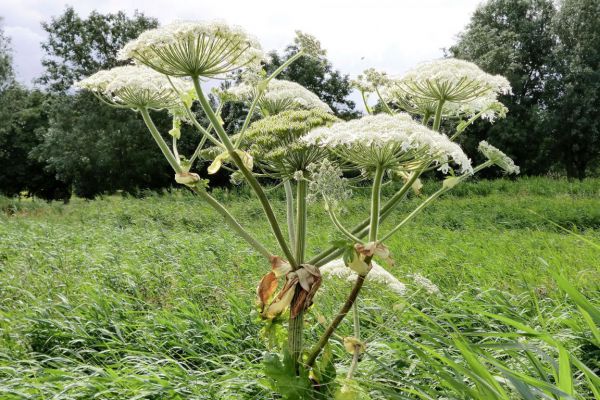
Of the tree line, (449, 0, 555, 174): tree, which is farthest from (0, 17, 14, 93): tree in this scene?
(449, 0, 555, 174): tree

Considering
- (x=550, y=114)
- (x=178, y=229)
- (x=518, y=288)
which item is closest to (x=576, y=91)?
(x=550, y=114)

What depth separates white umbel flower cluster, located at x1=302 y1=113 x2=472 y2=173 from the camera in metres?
1.79

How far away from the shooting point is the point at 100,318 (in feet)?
14.9

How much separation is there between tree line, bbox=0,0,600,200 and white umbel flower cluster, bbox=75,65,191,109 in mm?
23619

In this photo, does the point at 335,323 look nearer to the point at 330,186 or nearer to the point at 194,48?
the point at 330,186

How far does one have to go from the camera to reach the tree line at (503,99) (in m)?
26.7

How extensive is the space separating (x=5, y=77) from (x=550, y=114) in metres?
27.4

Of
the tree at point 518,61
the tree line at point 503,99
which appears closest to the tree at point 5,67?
the tree line at point 503,99

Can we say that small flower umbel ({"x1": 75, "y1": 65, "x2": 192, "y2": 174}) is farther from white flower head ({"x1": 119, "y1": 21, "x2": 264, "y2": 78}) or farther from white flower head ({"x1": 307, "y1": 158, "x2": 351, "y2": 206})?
white flower head ({"x1": 307, "y1": 158, "x2": 351, "y2": 206})

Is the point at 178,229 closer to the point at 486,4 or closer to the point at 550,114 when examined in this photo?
the point at 550,114

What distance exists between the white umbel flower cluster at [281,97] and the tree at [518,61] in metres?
25.3

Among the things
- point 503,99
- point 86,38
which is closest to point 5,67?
point 86,38

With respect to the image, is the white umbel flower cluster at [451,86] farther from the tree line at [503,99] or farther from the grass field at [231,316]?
the tree line at [503,99]

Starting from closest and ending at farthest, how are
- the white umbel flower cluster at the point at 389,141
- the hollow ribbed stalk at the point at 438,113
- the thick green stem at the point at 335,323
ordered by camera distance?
the white umbel flower cluster at the point at 389,141
the thick green stem at the point at 335,323
the hollow ribbed stalk at the point at 438,113
